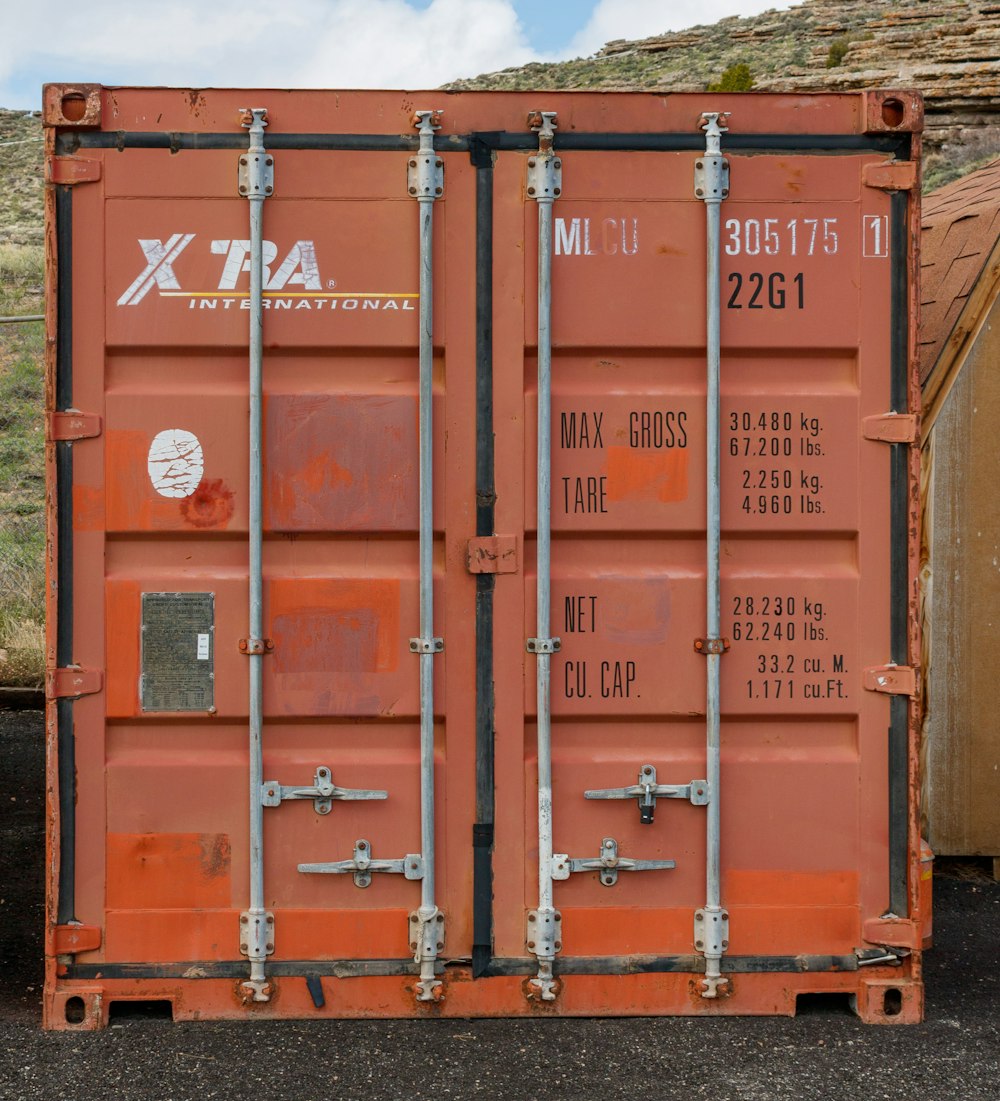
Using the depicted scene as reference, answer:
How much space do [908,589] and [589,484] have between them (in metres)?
1.12

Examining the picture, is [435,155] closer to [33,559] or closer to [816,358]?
[816,358]

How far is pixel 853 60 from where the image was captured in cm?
3644

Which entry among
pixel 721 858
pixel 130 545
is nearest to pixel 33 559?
pixel 130 545

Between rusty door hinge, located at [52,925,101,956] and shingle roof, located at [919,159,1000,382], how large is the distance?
13.5 ft

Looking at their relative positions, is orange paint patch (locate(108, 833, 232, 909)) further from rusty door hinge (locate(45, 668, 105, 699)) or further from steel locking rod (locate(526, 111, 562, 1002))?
steel locking rod (locate(526, 111, 562, 1002))

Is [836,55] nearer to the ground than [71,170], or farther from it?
farther from it

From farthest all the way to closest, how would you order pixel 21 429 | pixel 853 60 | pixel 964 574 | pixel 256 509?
pixel 853 60
pixel 21 429
pixel 964 574
pixel 256 509

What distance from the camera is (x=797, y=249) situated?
13.0 ft

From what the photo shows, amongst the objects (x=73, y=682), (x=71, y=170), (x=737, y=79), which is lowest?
(x=73, y=682)

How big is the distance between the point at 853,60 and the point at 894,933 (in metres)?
37.5

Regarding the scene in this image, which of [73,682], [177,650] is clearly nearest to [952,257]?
[177,650]

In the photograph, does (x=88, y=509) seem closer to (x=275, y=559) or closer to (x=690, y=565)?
(x=275, y=559)

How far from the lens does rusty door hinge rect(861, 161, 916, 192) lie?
395 centimetres

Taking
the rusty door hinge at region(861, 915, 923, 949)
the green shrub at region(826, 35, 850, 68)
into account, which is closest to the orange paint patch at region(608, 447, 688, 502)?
the rusty door hinge at region(861, 915, 923, 949)
